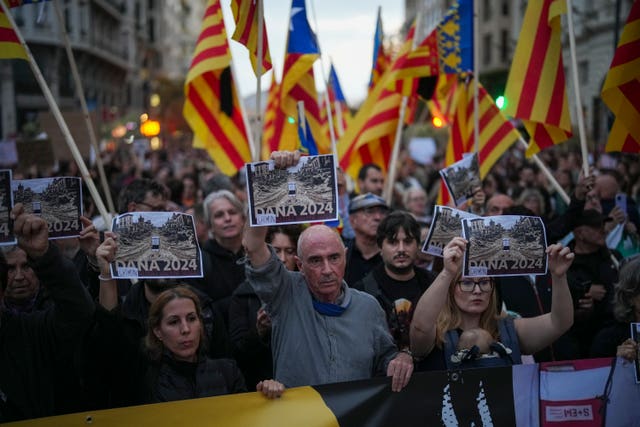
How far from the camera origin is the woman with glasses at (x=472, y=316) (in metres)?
3.49

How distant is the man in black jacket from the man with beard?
1739 millimetres

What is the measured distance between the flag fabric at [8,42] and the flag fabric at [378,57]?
17.5 feet

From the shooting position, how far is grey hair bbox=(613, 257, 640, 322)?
3939 mm

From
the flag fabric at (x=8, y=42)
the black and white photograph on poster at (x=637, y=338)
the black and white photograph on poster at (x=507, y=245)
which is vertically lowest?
the black and white photograph on poster at (x=637, y=338)

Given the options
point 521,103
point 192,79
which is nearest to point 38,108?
point 192,79

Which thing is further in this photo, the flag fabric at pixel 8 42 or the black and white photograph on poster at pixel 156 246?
the flag fabric at pixel 8 42

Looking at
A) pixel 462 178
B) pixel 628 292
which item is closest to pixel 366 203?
pixel 462 178

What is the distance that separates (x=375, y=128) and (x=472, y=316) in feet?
16.2

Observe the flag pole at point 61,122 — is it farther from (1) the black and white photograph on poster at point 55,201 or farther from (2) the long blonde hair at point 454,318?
(2) the long blonde hair at point 454,318

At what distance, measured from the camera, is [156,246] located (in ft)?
12.7

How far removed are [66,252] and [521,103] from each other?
3.60 m

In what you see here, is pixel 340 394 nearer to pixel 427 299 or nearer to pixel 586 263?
pixel 427 299

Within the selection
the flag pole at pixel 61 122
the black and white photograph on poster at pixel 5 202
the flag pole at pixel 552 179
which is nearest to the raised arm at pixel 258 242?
the black and white photograph on poster at pixel 5 202

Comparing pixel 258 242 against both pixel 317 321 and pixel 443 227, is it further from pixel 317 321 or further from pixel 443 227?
pixel 443 227
